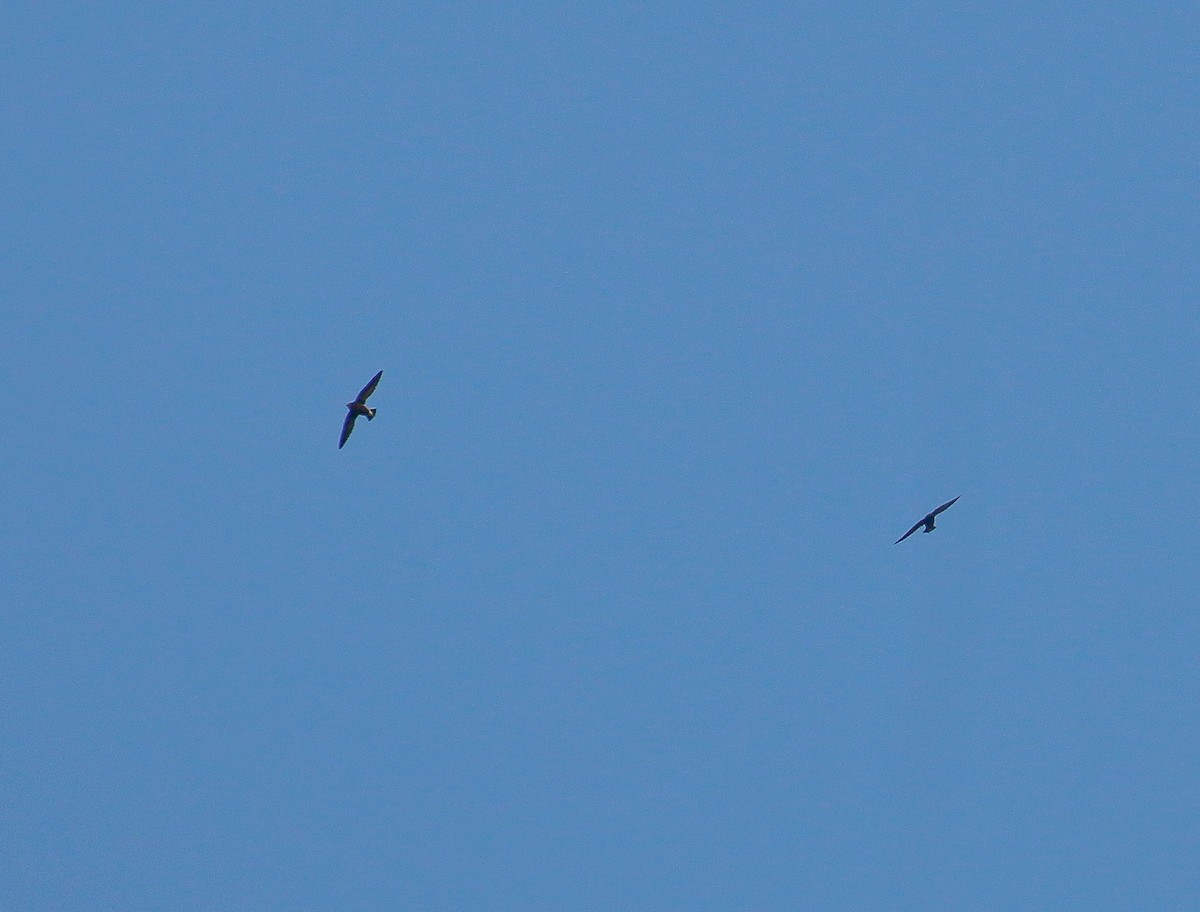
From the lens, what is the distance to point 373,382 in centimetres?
3147

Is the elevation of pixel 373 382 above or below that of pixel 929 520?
above

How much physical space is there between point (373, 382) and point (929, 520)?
520 inches

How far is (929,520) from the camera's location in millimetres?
33281
